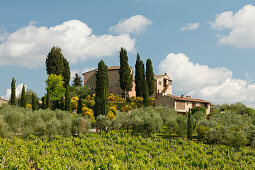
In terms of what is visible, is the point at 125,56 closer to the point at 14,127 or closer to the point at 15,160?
the point at 14,127

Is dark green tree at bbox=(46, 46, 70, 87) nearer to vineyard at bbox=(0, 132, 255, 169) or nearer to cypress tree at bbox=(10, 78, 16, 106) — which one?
cypress tree at bbox=(10, 78, 16, 106)

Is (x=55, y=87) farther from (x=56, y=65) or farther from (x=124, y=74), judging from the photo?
(x=124, y=74)

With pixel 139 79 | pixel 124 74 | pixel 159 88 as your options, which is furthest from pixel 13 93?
pixel 159 88

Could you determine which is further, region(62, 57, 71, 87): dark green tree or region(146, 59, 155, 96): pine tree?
region(146, 59, 155, 96): pine tree

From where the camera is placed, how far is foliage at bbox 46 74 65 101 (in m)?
48.1

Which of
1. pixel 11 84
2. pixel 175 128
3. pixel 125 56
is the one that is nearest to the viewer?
pixel 175 128

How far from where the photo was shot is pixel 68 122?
25891 millimetres

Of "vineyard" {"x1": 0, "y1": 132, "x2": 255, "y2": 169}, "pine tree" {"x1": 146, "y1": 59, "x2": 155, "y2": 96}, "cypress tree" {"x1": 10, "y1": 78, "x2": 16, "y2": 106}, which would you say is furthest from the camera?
"pine tree" {"x1": 146, "y1": 59, "x2": 155, "y2": 96}

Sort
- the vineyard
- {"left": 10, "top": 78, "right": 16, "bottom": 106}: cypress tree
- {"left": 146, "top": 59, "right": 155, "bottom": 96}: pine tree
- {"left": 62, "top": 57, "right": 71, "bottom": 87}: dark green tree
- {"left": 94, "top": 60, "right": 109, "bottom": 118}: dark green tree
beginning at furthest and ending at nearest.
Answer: {"left": 146, "top": 59, "right": 155, "bottom": 96}: pine tree → {"left": 62, "top": 57, "right": 71, "bottom": 87}: dark green tree → {"left": 10, "top": 78, "right": 16, "bottom": 106}: cypress tree → {"left": 94, "top": 60, "right": 109, "bottom": 118}: dark green tree → the vineyard

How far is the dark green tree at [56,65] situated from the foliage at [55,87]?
124 inches

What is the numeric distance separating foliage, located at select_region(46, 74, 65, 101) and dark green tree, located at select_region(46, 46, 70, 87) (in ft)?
10.4

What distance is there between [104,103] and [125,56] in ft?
69.5

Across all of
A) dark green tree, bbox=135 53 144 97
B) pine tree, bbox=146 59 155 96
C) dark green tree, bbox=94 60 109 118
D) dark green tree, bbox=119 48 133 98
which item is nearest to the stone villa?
pine tree, bbox=146 59 155 96

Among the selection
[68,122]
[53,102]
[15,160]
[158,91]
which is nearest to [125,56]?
[158,91]
